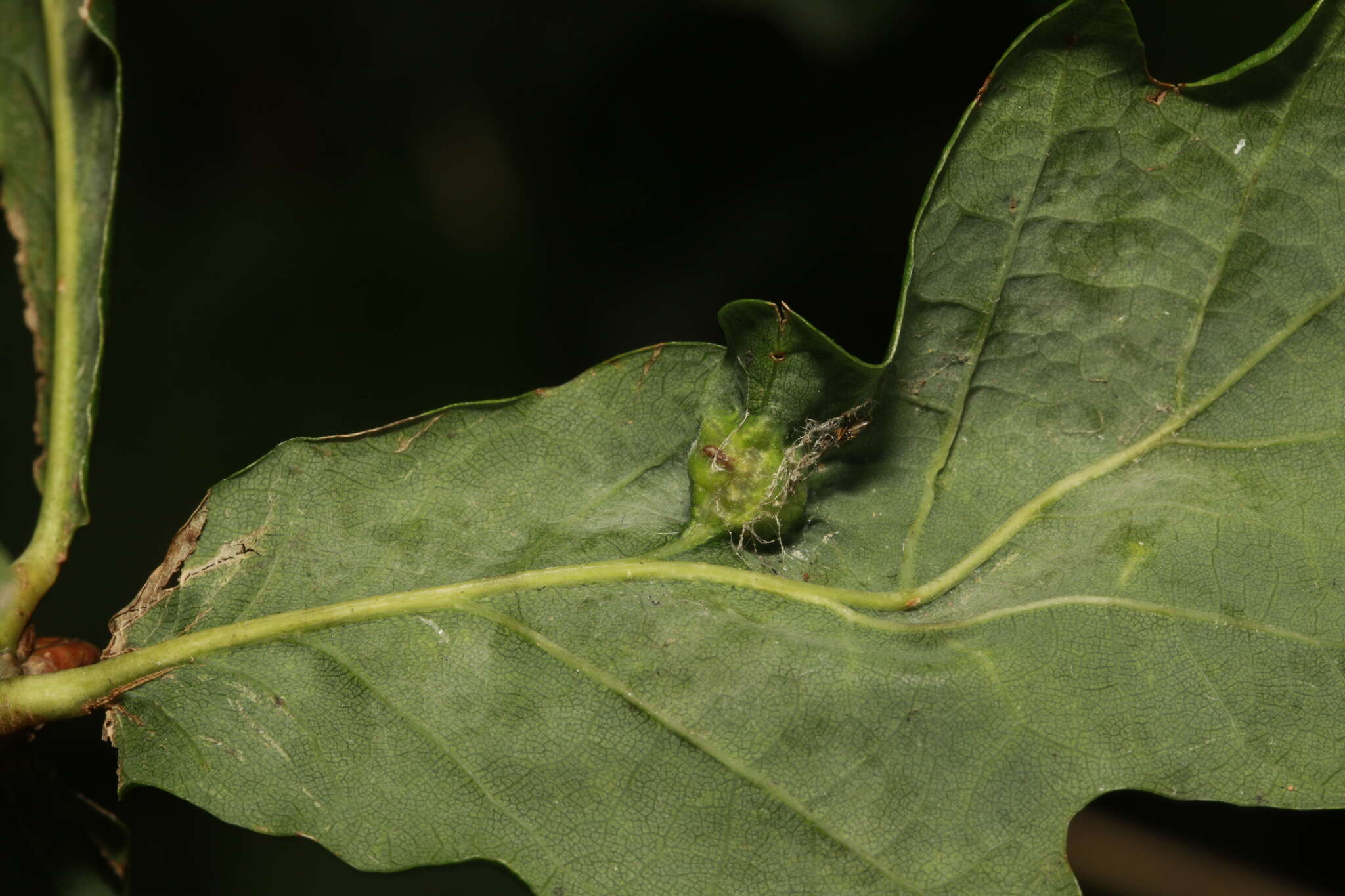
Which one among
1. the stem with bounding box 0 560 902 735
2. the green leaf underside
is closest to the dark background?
the green leaf underside

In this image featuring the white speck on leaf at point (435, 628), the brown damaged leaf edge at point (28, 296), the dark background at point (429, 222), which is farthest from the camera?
the dark background at point (429, 222)

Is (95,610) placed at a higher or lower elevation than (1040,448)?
lower

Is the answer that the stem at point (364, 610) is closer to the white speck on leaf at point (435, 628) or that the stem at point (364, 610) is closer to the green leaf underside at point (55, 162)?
the white speck on leaf at point (435, 628)

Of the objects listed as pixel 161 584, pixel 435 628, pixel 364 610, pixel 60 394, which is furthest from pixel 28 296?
pixel 435 628

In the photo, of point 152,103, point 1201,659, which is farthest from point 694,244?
point 1201,659

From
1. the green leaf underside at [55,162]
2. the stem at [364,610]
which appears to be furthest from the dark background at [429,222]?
the stem at [364,610]

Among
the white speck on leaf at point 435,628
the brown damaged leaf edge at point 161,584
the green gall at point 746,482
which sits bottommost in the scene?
the white speck on leaf at point 435,628

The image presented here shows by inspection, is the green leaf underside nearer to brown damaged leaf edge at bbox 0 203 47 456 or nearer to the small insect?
brown damaged leaf edge at bbox 0 203 47 456

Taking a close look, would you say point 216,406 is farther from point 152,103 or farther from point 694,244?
point 694,244
